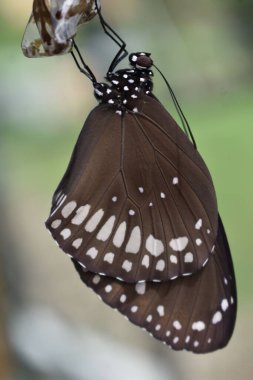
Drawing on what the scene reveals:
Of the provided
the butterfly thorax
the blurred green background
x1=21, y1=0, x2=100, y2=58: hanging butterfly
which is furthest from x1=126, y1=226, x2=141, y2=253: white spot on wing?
the blurred green background

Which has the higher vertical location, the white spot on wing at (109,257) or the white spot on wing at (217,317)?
the white spot on wing at (109,257)

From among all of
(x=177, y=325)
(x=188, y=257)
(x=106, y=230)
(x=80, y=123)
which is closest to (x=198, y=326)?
(x=177, y=325)

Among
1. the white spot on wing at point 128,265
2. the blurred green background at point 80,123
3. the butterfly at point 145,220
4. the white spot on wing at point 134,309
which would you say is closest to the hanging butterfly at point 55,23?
the butterfly at point 145,220

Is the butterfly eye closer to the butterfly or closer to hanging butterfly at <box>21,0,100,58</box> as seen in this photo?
the butterfly

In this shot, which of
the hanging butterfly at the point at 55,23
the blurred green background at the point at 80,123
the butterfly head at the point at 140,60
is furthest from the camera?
the blurred green background at the point at 80,123

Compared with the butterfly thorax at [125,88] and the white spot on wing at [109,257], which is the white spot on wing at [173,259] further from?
the butterfly thorax at [125,88]
